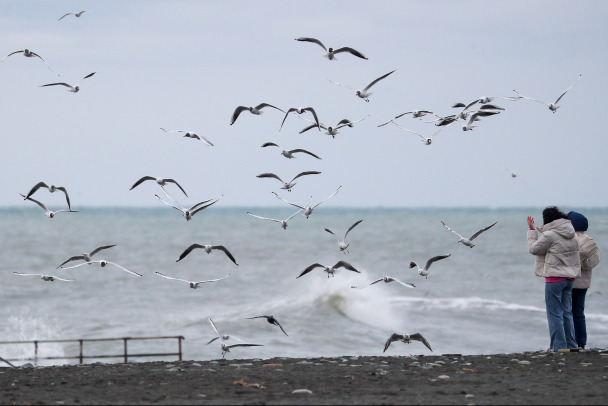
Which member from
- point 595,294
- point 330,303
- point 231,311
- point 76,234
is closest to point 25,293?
point 231,311

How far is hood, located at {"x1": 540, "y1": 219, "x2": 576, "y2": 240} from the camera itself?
12266mm

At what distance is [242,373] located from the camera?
10.8 m

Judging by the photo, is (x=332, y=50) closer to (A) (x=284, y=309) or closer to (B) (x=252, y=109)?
(B) (x=252, y=109)

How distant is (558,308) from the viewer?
41.1ft

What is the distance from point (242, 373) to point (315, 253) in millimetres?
42671

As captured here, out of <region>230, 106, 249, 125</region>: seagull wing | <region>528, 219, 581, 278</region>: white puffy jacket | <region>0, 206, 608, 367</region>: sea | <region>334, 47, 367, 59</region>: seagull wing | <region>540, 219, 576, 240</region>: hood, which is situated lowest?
<region>0, 206, 608, 367</region>: sea

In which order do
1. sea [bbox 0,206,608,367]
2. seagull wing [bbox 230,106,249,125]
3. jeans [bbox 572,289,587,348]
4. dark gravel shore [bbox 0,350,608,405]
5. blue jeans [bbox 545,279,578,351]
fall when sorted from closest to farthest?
dark gravel shore [bbox 0,350,608,405], blue jeans [bbox 545,279,578,351], jeans [bbox 572,289,587,348], seagull wing [bbox 230,106,249,125], sea [bbox 0,206,608,367]

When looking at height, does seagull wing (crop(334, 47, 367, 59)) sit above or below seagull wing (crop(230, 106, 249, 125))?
above

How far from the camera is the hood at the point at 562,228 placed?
40.2 feet

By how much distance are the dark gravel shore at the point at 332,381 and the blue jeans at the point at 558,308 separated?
385mm

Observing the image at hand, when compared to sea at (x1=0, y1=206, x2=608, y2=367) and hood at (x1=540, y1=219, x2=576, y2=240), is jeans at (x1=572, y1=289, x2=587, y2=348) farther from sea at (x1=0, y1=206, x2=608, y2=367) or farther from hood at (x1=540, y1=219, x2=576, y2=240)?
sea at (x1=0, y1=206, x2=608, y2=367)

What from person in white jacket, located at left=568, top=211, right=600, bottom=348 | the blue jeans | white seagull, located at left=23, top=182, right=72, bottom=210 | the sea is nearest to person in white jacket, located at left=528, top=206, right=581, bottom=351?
the blue jeans

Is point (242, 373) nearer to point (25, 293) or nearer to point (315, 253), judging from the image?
point (25, 293)

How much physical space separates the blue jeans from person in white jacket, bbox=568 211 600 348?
413mm
